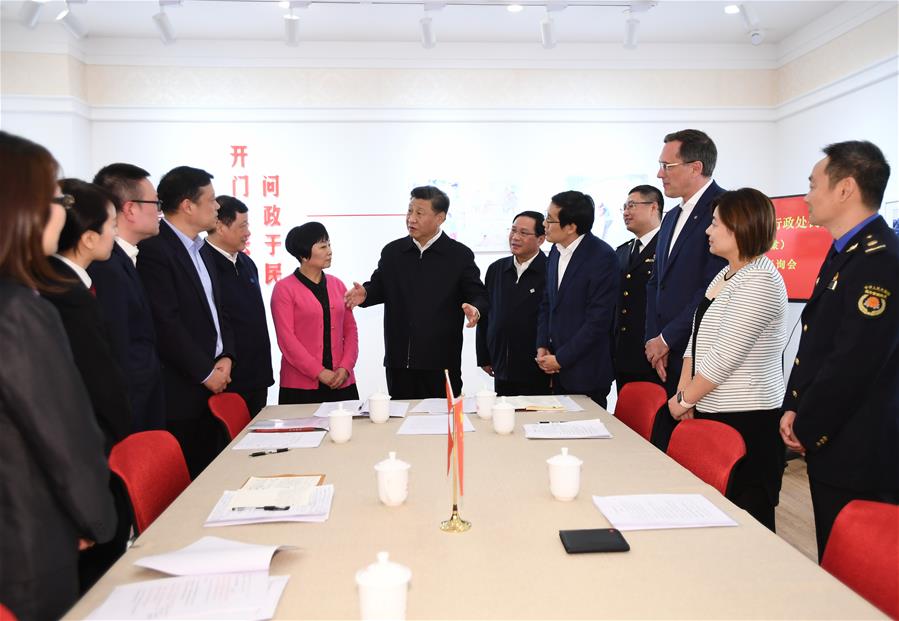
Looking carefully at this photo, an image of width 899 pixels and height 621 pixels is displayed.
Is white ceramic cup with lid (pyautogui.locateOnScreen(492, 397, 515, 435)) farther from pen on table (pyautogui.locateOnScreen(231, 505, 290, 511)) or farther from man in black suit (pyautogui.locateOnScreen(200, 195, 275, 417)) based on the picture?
man in black suit (pyautogui.locateOnScreen(200, 195, 275, 417))

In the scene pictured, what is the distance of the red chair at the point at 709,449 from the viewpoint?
77.5 inches

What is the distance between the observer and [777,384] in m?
2.53

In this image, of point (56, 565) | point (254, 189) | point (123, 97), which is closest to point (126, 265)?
point (56, 565)

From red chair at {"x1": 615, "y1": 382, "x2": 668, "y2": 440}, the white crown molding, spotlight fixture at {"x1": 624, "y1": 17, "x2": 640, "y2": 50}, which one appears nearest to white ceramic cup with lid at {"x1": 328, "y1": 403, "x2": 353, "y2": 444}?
red chair at {"x1": 615, "y1": 382, "x2": 668, "y2": 440}

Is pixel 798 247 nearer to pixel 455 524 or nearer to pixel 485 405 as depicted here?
pixel 485 405

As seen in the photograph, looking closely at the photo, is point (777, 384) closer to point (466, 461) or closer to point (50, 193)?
point (466, 461)

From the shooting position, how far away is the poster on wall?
4957mm

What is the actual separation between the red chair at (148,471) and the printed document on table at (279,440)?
8.9 inches

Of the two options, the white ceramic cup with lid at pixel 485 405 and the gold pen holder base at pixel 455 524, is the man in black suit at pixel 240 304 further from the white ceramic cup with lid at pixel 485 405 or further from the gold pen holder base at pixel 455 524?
the gold pen holder base at pixel 455 524

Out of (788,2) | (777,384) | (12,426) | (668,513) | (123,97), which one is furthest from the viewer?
(123,97)

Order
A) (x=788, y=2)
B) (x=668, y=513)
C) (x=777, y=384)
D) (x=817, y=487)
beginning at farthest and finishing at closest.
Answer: (x=788, y=2) < (x=777, y=384) < (x=817, y=487) < (x=668, y=513)

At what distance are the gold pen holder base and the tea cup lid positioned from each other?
0.49m

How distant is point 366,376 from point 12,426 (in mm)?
4541

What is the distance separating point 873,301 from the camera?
83.2 inches
